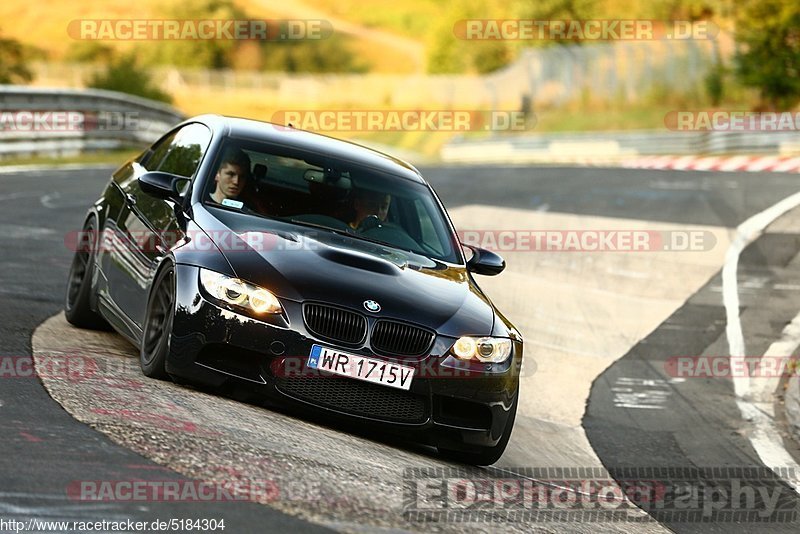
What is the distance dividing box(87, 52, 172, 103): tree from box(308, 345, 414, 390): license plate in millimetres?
33840

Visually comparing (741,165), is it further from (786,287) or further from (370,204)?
(370,204)

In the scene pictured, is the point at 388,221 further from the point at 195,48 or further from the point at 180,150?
the point at 195,48

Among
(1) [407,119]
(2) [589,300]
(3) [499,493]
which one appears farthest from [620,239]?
(1) [407,119]

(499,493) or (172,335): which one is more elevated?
(172,335)

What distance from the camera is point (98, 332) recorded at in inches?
354

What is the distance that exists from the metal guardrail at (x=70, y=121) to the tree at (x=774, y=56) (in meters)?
20.0

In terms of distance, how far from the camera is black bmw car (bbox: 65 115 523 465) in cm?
673

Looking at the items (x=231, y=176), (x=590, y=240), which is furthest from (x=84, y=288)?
(x=590, y=240)

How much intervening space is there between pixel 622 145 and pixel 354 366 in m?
33.9

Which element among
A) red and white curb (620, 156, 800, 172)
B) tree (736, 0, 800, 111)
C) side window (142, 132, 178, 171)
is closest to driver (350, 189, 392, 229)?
side window (142, 132, 178, 171)

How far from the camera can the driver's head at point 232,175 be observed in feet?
25.8

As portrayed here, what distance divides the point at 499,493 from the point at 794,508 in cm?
211

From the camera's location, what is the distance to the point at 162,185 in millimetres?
7812

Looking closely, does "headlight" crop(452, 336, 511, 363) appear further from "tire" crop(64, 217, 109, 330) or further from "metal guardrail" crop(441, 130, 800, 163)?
"metal guardrail" crop(441, 130, 800, 163)
